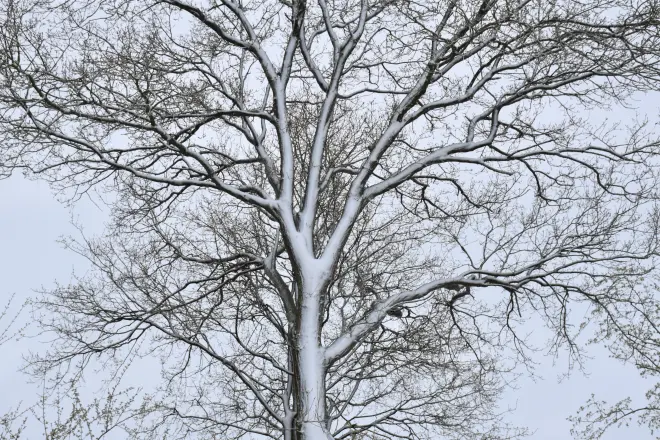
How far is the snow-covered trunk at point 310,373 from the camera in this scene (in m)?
7.46

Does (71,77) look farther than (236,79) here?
No

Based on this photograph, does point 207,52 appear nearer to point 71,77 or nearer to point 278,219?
point 71,77

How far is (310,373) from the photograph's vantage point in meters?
7.66

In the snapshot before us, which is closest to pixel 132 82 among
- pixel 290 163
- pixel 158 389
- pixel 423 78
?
pixel 290 163

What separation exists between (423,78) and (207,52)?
3135 millimetres

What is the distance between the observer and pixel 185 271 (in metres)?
11.3

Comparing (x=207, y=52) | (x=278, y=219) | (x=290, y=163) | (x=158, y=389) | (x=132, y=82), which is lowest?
(x=158, y=389)

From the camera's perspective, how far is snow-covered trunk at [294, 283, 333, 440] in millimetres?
7465

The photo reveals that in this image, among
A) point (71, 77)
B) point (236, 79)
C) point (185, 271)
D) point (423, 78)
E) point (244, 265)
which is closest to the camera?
point (71, 77)

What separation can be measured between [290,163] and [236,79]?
219 centimetres

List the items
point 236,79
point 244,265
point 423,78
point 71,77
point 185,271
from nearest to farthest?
point 71,77 → point 423,78 → point 244,265 → point 236,79 → point 185,271

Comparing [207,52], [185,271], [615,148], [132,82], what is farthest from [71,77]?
[615,148]

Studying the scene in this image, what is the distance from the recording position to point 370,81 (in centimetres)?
1062

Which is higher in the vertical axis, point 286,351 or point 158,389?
point 286,351
